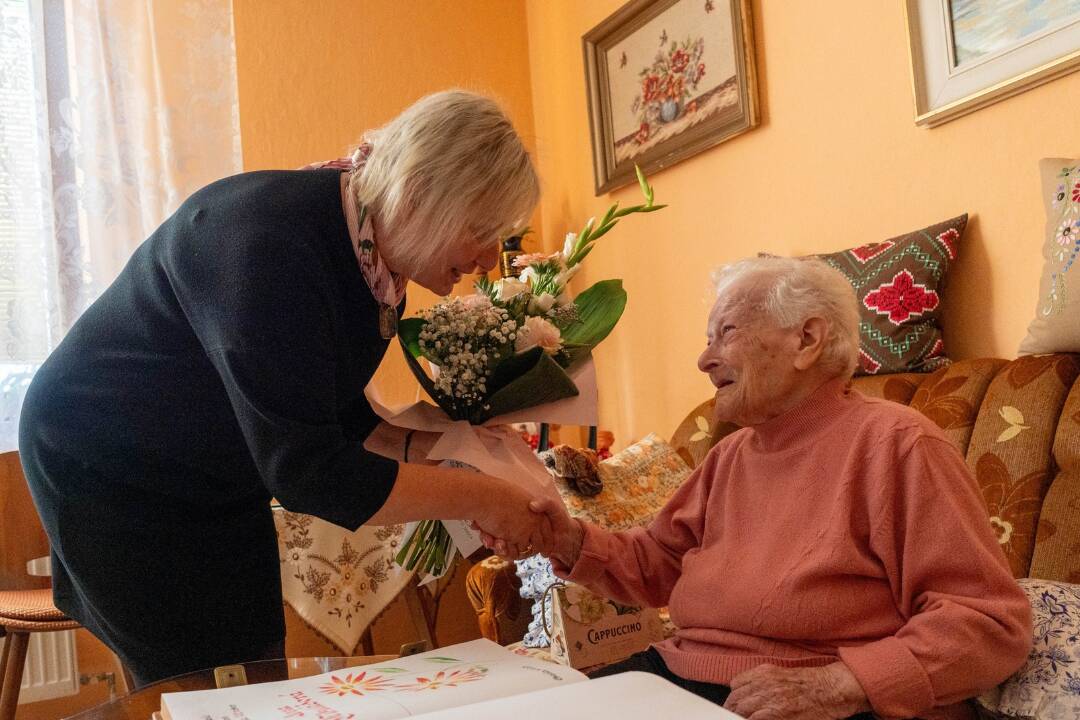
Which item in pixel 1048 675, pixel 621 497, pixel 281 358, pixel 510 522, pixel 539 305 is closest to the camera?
pixel 281 358

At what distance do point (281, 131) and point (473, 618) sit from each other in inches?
75.4

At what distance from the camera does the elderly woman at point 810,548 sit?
3.84 ft

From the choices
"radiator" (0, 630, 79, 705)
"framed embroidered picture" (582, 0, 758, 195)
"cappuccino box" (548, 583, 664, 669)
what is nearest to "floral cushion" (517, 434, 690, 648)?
"cappuccino box" (548, 583, 664, 669)

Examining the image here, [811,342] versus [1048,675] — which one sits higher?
[811,342]

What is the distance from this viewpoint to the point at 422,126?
122 cm

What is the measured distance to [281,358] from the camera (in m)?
1.10

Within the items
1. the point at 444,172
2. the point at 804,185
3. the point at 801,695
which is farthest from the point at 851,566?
the point at 804,185

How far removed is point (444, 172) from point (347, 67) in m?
2.65

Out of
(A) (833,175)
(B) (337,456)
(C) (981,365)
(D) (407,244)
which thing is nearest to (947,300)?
(C) (981,365)

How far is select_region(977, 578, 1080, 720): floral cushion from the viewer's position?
3.88 ft

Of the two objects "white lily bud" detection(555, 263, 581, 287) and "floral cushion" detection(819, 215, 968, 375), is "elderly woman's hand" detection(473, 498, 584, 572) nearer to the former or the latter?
"white lily bud" detection(555, 263, 581, 287)

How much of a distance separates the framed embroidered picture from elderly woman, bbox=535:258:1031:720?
143cm

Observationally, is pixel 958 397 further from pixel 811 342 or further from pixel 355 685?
pixel 355 685

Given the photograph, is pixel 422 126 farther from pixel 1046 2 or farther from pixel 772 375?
pixel 1046 2
